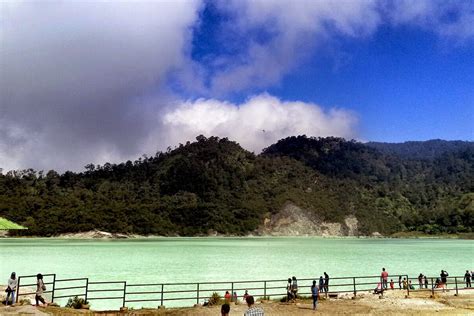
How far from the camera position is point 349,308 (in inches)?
851

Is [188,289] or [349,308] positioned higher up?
[349,308]

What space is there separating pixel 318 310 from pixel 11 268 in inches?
1608

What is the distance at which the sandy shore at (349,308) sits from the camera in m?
19.3

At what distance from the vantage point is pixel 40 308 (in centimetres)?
1944

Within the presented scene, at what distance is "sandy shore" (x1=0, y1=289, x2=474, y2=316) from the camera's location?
19.3 metres

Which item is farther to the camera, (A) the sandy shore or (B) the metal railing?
(B) the metal railing

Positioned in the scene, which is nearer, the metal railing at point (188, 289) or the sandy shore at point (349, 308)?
the sandy shore at point (349, 308)

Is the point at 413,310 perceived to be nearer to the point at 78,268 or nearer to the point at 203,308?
the point at 203,308

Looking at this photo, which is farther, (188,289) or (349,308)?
(188,289)

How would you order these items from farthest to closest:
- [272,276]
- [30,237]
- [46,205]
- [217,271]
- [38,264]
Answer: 1. [46,205]
2. [30,237]
3. [38,264]
4. [217,271]
5. [272,276]

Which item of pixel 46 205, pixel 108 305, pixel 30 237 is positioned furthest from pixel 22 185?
pixel 108 305

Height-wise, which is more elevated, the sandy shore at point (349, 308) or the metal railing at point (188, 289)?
the sandy shore at point (349, 308)

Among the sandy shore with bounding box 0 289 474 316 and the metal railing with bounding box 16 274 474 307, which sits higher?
the sandy shore with bounding box 0 289 474 316

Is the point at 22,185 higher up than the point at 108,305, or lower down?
higher up
